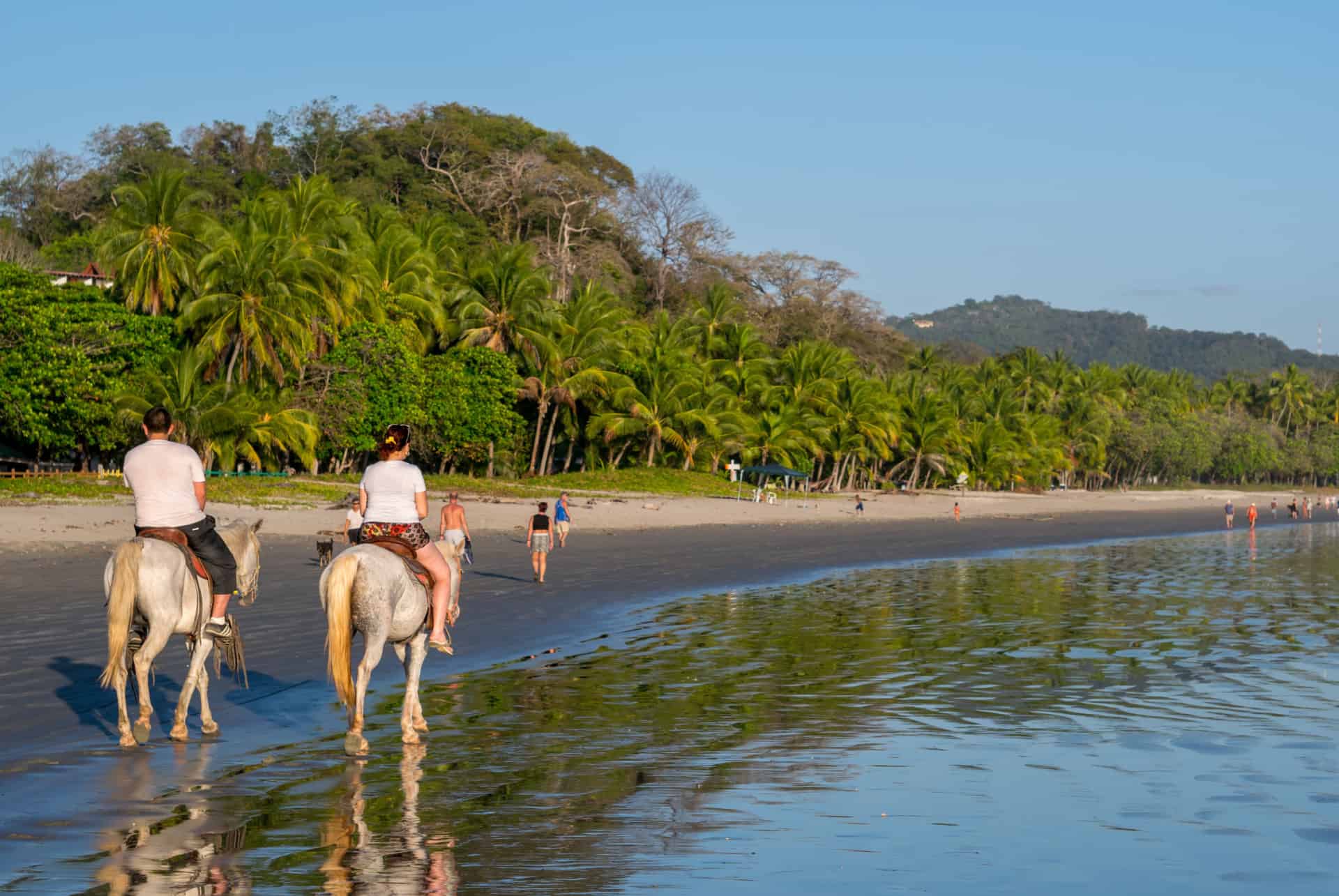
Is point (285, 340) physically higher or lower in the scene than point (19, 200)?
lower

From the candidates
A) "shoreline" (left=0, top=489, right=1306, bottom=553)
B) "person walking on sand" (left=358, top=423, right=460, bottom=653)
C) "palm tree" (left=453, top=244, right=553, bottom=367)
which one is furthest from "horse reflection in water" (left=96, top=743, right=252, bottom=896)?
"palm tree" (left=453, top=244, right=553, bottom=367)

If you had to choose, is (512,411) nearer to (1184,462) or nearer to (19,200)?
(19,200)

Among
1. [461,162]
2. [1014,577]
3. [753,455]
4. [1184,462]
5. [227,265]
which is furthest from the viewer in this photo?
[1184,462]

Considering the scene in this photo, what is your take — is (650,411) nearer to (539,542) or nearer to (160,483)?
(539,542)

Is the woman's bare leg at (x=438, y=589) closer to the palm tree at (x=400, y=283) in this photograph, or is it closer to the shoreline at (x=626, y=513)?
the shoreline at (x=626, y=513)

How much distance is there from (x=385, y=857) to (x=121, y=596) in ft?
10.9

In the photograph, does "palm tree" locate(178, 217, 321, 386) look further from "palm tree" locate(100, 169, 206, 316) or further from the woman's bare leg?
the woman's bare leg

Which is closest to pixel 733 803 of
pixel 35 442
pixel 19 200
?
pixel 35 442

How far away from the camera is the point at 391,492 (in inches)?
376

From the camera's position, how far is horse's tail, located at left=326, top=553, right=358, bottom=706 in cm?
906

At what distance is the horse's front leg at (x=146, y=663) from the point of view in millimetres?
9070

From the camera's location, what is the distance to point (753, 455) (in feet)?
242

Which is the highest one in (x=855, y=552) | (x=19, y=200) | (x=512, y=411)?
(x=19, y=200)

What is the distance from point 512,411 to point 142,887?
2201 inches
